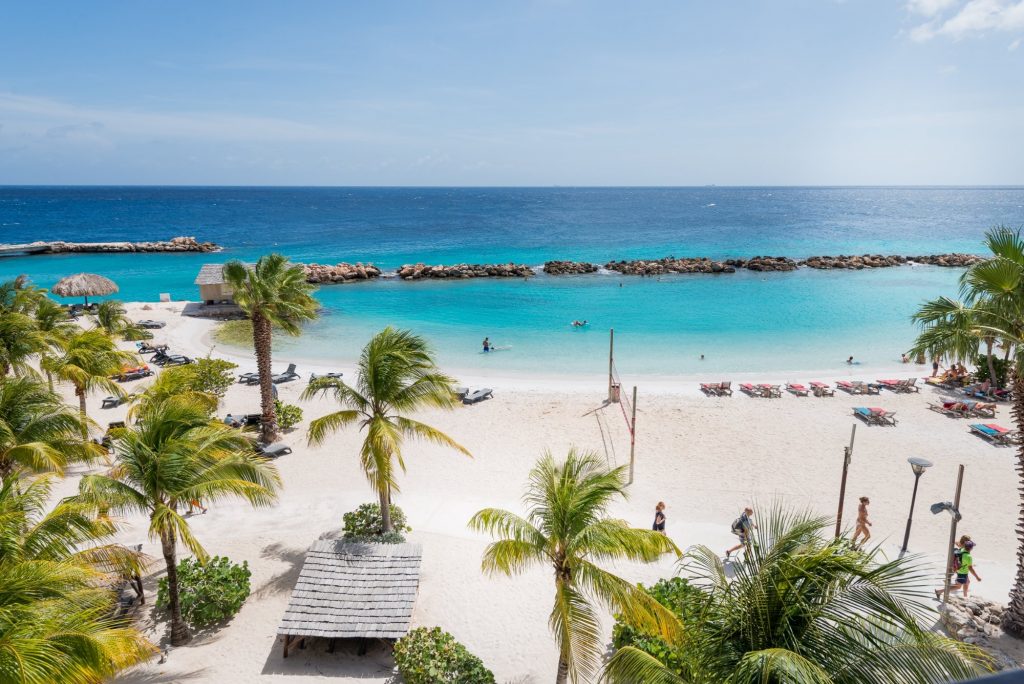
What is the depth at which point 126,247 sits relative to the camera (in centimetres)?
7288

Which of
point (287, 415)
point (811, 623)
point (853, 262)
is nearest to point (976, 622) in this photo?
point (811, 623)

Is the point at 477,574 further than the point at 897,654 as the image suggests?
Yes

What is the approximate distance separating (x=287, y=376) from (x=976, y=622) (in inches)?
934

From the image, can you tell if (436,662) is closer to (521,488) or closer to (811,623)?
(811,623)

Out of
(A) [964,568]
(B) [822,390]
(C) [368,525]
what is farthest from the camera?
(B) [822,390]

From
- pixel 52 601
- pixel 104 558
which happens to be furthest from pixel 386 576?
pixel 52 601

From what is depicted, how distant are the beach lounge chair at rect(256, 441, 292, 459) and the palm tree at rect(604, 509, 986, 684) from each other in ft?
49.6

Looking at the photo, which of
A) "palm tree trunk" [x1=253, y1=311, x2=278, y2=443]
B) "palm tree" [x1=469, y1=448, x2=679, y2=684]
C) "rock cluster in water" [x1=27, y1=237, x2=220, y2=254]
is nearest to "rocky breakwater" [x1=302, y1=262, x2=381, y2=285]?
"rock cluster in water" [x1=27, y1=237, x2=220, y2=254]

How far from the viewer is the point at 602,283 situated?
175ft

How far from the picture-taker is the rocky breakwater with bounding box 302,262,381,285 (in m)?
52.9

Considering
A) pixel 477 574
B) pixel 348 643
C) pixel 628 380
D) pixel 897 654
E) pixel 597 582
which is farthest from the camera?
pixel 628 380

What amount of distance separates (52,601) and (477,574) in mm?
7914

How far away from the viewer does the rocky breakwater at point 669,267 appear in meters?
58.6

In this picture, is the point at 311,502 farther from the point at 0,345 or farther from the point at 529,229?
the point at 529,229
